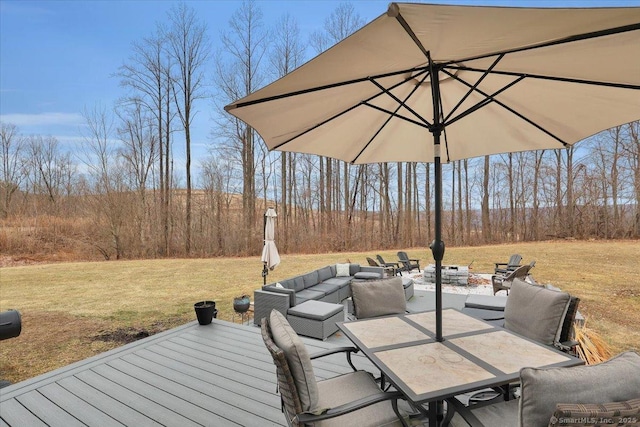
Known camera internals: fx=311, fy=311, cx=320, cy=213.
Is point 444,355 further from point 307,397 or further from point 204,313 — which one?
point 204,313

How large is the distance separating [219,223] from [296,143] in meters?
11.7

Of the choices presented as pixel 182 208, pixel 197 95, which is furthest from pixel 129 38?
pixel 182 208

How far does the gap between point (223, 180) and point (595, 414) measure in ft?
48.7

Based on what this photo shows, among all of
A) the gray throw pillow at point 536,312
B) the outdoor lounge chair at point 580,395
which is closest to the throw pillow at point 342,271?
the gray throw pillow at point 536,312

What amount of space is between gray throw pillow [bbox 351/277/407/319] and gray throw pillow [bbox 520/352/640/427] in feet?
5.75

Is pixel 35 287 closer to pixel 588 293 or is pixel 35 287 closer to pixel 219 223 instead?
pixel 219 223

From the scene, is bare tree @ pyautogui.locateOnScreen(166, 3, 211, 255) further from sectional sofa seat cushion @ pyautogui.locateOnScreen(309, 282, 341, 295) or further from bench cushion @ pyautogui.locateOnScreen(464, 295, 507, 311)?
bench cushion @ pyautogui.locateOnScreen(464, 295, 507, 311)

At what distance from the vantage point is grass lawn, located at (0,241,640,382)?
→ 4766mm

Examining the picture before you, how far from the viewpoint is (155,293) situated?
24.8 ft

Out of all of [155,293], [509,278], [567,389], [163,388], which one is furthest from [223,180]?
[567,389]

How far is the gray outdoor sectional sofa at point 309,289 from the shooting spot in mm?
4793

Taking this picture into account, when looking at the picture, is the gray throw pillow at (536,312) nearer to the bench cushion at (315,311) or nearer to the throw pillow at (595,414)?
the throw pillow at (595,414)

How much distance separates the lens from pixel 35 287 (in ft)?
26.0

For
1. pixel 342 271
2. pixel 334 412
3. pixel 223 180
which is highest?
pixel 223 180
